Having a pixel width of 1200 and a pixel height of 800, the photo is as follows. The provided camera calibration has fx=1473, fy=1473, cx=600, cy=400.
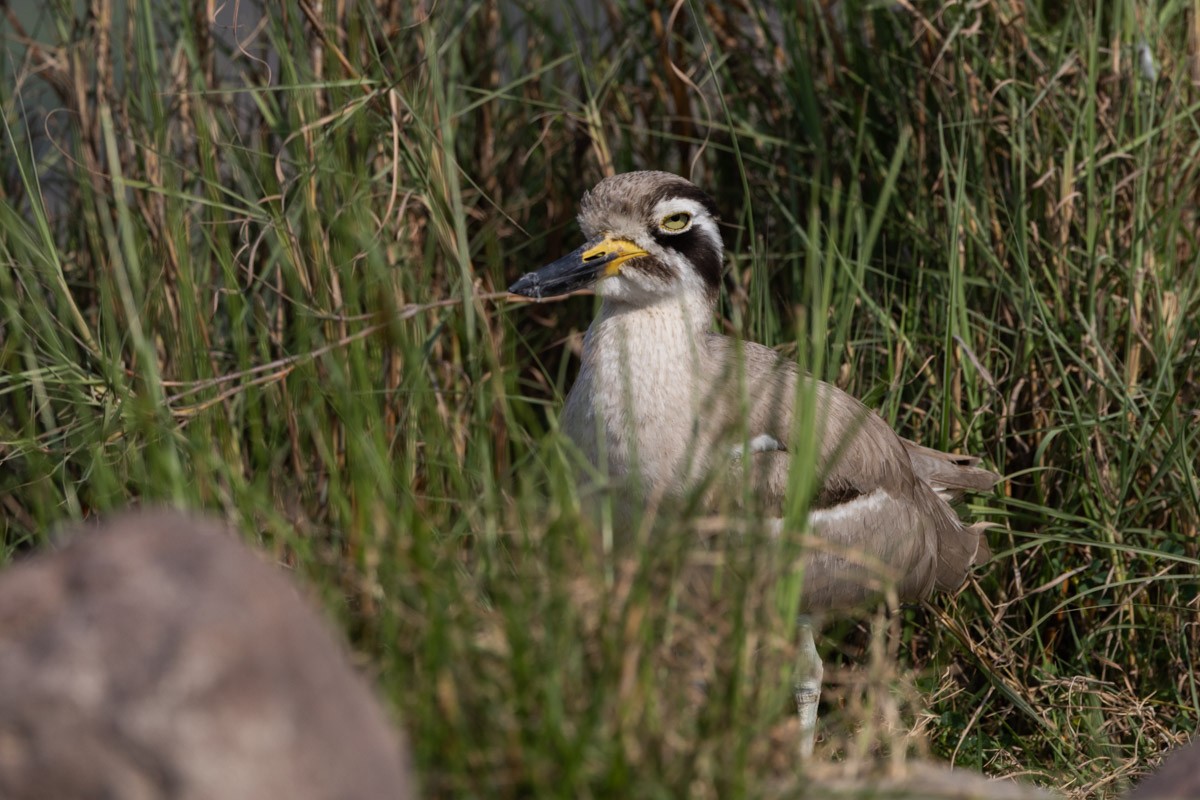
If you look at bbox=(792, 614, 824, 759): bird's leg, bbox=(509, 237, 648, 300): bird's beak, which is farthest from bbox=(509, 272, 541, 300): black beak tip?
bbox=(792, 614, 824, 759): bird's leg

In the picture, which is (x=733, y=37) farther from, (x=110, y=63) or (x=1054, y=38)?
(x=110, y=63)

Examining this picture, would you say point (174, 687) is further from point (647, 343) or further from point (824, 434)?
point (647, 343)

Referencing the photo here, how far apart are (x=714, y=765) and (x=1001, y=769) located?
189 cm

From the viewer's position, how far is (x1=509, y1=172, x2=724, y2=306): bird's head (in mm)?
3697

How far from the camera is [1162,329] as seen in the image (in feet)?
12.9

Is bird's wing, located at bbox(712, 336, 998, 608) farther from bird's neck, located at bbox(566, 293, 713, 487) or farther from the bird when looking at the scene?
bird's neck, located at bbox(566, 293, 713, 487)

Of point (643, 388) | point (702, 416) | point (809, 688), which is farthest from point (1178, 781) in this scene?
point (643, 388)

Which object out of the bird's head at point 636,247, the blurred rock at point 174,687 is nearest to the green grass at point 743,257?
the bird's head at point 636,247

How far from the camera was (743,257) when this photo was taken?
4.08 meters

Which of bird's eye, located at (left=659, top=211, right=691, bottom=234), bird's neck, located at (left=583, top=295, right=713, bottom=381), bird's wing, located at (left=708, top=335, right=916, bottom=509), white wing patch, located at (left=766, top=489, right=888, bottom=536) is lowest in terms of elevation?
white wing patch, located at (left=766, top=489, right=888, bottom=536)

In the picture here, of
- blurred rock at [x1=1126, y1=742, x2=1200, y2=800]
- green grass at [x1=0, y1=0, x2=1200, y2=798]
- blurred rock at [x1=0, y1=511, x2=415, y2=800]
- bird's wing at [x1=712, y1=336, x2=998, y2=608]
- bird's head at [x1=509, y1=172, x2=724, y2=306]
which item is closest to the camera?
blurred rock at [x1=0, y1=511, x2=415, y2=800]

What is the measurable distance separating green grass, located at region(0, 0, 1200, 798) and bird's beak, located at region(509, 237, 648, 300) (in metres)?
0.18

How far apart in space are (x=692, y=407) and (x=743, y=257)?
2.41 ft

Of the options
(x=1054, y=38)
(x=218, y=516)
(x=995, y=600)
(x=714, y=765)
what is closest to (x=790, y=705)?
(x=714, y=765)
